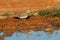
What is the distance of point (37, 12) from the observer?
42.6 feet

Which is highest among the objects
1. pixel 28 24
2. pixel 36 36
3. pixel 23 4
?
pixel 23 4

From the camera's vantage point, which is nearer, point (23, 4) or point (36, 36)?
point (36, 36)

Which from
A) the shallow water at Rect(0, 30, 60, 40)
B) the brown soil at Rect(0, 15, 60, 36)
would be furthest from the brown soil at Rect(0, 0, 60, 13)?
the shallow water at Rect(0, 30, 60, 40)

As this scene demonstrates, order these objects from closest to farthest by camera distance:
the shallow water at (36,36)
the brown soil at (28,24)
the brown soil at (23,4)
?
1. the shallow water at (36,36)
2. the brown soil at (28,24)
3. the brown soil at (23,4)

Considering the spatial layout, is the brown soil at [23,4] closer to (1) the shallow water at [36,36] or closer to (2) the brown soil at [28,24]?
(2) the brown soil at [28,24]

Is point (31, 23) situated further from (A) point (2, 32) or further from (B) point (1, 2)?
(B) point (1, 2)

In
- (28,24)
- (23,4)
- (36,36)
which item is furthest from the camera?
(23,4)

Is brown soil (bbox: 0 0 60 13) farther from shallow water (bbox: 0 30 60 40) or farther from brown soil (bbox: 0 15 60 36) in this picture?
shallow water (bbox: 0 30 60 40)

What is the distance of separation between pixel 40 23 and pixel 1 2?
136 inches

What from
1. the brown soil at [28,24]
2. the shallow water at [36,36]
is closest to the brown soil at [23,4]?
the brown soil at [28,24]

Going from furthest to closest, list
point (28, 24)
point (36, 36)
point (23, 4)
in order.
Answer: point (23, 4) → point (28, 24) → point (36, 36)

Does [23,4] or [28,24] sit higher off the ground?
[23,4]

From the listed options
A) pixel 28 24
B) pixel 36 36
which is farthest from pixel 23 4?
pixel 36 36

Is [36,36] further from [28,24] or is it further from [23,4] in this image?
[23,4]
